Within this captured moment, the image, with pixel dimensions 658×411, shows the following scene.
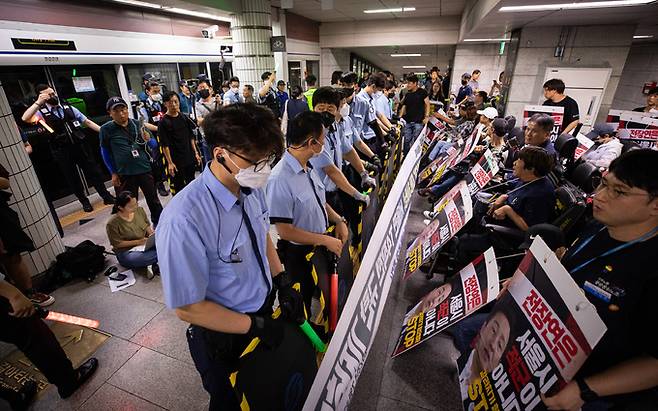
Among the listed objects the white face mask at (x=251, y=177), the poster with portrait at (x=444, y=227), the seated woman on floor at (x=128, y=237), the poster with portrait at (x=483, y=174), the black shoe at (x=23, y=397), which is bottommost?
the black shoe at (x=23, y=397)

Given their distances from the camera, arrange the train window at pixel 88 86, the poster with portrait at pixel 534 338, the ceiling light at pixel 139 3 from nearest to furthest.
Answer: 1. the poster with portrait at pixel 534 338
2. the train window at pixel 88 86
3. the ceiling light at pixel 139 3

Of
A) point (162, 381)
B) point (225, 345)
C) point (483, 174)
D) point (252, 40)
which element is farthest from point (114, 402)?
point (252, 40)

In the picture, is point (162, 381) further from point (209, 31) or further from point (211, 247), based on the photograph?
point (209, 31)

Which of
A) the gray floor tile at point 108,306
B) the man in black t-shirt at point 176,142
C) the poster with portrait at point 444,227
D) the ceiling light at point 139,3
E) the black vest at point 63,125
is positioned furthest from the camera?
the ceiling light at point 139,3

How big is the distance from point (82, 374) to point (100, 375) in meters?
0.11

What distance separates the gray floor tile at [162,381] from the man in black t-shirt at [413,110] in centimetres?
557

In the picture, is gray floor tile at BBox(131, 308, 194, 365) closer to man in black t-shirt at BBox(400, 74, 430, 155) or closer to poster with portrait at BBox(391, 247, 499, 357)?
poster with portrait at BBox(391, 247, 499, 357)

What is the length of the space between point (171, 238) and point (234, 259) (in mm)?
280

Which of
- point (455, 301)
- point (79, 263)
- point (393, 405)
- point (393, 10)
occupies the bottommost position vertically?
point (393, 405)

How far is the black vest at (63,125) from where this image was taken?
442 cm

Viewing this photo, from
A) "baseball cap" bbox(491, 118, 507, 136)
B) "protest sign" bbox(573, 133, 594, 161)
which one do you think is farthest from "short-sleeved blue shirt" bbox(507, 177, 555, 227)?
"protest sign" bbox(573, 133, 594, 161)

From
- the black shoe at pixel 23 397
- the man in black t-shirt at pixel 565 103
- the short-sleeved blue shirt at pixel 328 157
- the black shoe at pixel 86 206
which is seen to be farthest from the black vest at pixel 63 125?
the man in black t-shirt at pixel 565 103

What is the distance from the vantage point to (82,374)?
216cm

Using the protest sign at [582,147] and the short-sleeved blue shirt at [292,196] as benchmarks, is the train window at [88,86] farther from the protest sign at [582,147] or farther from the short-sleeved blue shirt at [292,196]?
the protest sign at [582,147]
